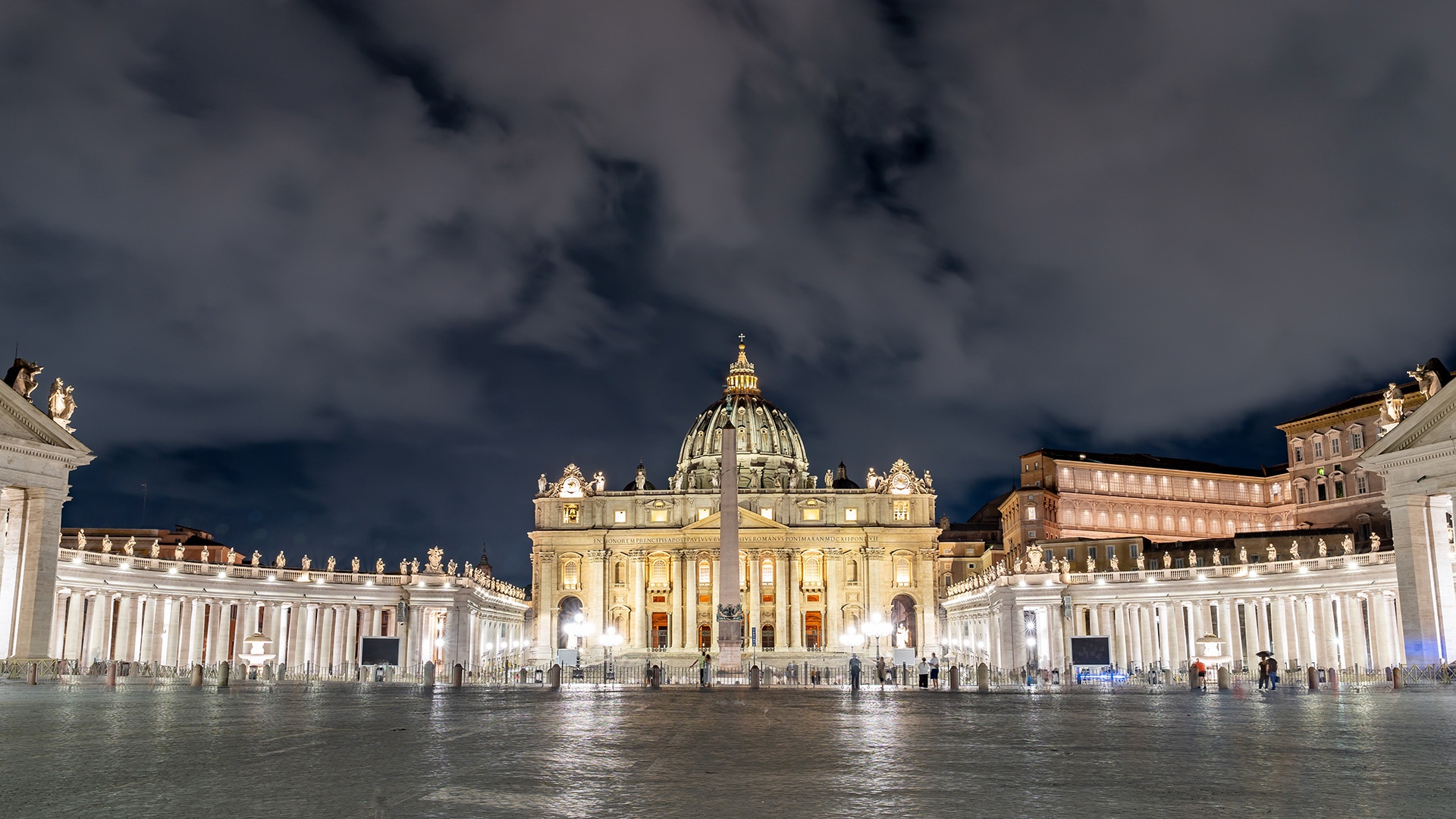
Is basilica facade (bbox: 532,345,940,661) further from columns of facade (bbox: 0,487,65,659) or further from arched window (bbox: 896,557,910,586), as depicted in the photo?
columns of facade (bbox: 0,487,65,659)

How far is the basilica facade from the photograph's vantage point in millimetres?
129625

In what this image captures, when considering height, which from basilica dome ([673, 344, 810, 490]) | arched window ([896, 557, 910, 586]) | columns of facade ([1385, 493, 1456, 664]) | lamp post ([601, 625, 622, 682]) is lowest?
lamp post ([601, 625, 622, 682])

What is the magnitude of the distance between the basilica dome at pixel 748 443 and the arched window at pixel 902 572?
20.3 m

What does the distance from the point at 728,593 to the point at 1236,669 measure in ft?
95.7

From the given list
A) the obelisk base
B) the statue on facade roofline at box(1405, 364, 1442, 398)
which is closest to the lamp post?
the obelisk base

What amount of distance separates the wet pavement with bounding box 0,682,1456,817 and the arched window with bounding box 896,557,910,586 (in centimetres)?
10312

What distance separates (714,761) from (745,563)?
115 metres

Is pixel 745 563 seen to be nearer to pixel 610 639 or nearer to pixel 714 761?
pixel 610 639

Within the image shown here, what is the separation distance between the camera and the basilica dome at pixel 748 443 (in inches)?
5969

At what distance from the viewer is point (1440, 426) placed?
41.1 metres

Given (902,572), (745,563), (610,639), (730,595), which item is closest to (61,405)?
(730,595)

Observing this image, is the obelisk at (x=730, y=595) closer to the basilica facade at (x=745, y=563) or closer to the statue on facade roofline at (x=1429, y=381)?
the statue on facade roofline at (x=1429, y=381)

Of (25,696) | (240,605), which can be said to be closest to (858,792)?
(25,696)

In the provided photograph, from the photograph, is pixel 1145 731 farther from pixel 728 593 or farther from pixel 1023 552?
pixel 1023 552
